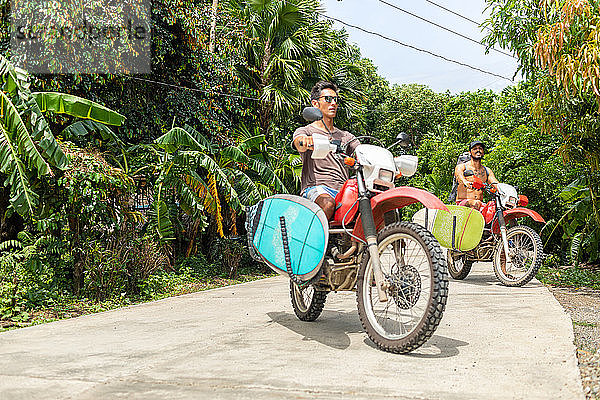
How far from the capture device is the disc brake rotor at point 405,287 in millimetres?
4390

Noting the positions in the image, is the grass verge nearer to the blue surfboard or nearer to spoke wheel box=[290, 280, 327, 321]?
spoke wheel box=[290, 280, 327, 321]

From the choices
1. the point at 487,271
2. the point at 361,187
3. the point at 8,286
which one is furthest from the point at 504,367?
the point at 487,271

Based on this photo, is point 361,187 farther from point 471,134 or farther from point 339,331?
point 471,134

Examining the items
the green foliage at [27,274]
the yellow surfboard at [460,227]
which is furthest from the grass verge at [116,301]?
the yellow surfboard at [460,227]

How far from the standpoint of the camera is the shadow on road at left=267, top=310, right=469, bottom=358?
457 centimetres

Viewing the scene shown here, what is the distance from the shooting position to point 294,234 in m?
5.17

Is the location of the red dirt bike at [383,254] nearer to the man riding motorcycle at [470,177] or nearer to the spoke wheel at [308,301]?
the spoke wheel at [308,301]

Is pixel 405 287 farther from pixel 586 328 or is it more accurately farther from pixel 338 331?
pixel 586 328

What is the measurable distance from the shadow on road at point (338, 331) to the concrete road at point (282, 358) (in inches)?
0.5

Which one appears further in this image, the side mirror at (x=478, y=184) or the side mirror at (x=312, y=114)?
the side mirror at (x=478, y=184)

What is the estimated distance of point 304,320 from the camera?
6129 millimetres

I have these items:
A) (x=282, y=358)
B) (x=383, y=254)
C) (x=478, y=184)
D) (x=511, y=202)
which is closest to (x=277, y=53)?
(x=478, y=184)

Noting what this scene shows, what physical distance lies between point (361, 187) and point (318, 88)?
58.5 inches

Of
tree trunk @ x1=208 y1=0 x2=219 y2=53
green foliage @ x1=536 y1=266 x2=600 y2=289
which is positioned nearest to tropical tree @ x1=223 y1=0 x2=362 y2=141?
tree trunk @ x1=208 y1=0 x2=219 y2=53
